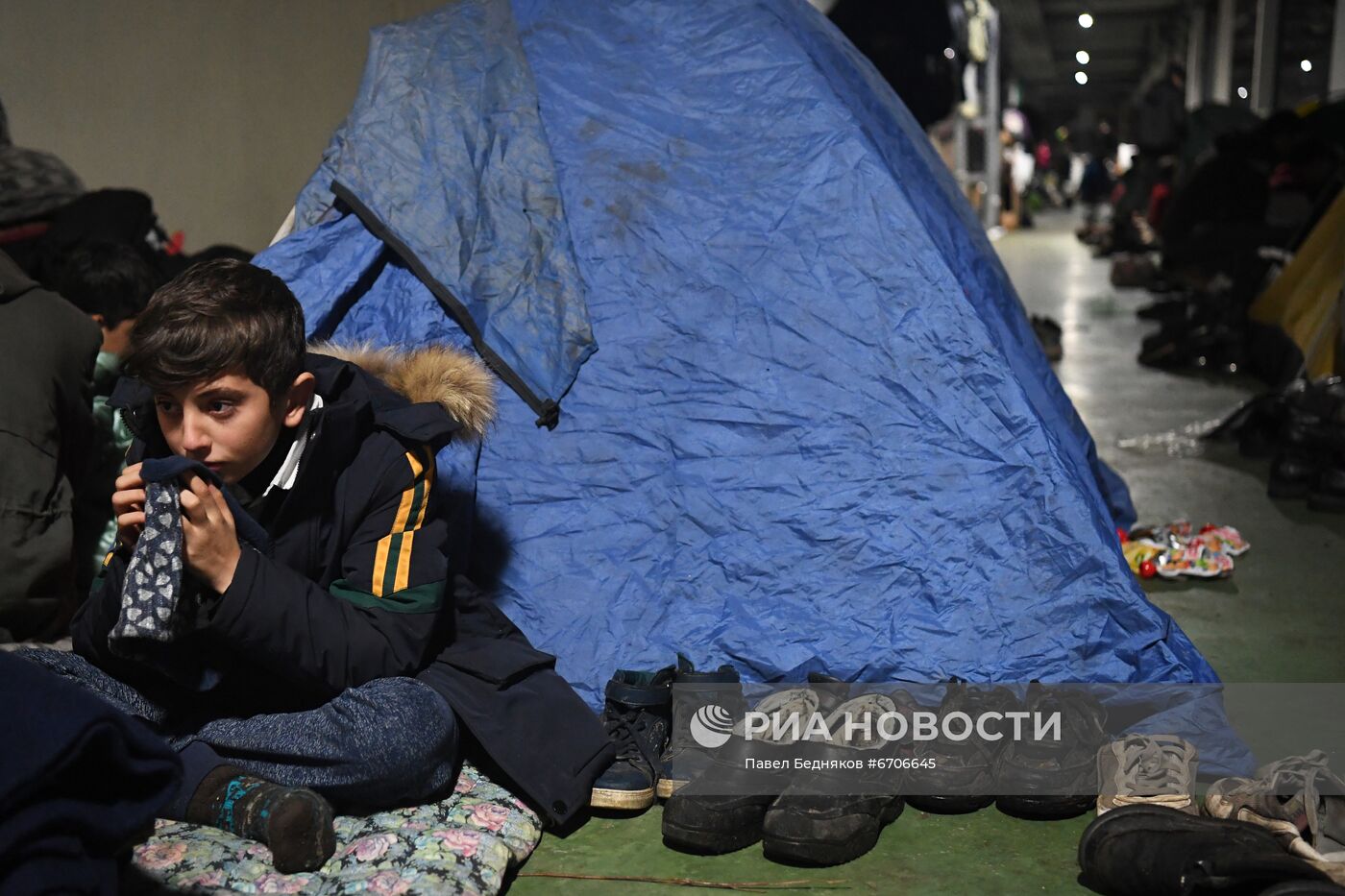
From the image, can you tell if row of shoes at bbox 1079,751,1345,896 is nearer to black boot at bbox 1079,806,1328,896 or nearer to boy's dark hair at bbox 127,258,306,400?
black boot at bbox 1079,806,1328,896

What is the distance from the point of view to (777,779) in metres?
A: 2.11

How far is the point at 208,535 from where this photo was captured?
1.80 meters

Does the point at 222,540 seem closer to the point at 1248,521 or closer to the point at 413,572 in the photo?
the point at 413,572

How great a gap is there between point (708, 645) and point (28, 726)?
4.41ft

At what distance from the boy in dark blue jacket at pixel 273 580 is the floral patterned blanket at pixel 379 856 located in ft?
0.10

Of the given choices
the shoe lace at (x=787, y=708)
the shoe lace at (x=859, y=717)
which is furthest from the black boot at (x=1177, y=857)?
the shoe lace at (x=787, y=708)

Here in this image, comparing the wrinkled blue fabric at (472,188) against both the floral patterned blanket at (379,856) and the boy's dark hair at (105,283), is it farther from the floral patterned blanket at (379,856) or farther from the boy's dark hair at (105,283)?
the floral patterned blanket at (379,856)

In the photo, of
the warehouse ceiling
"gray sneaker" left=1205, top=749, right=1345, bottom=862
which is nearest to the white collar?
"gray sneaker" left=1205, top=749, right=1345, bottom=862

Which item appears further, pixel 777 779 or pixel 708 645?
pixel 708 645

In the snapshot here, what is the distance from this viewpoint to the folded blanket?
1.29 m

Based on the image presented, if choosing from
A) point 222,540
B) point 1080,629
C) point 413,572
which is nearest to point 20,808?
point 222,540

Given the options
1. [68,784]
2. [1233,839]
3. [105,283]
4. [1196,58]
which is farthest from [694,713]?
[1196,58]

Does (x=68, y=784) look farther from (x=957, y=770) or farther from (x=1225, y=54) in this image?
(x=1225, y=54)

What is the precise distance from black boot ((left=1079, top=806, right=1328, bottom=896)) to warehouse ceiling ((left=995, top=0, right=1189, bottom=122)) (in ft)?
65.5
